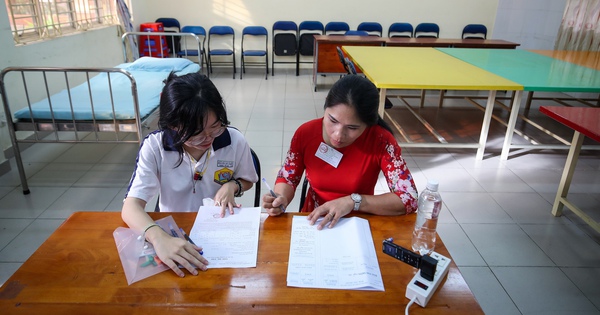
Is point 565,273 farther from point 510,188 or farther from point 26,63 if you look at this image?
point 26,63

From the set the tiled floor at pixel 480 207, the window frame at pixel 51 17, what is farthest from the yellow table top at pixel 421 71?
the window frame at pixel 51 17

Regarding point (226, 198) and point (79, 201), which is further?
point (79, 201)

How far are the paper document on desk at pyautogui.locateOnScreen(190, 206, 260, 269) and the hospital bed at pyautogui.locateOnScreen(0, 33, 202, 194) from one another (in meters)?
1.71

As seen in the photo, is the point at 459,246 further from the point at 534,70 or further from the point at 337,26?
the point at 337,26

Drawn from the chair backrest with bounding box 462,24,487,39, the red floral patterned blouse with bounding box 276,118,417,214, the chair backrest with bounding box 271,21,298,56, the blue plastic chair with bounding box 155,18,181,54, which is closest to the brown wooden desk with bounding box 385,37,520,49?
the chair backrest with bounding box 462,24,487,39

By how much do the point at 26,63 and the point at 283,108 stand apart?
2.67 meters

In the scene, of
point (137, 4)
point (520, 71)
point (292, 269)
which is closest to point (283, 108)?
point (520, 71)

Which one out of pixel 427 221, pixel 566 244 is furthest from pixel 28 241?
pixel 566 244

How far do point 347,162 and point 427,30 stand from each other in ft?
20.4

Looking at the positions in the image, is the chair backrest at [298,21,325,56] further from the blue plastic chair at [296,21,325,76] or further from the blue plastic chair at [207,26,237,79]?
the blue plastic chair at [207,26,237,79]

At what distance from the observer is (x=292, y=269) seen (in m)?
1.00

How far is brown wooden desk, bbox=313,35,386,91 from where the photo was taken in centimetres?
566

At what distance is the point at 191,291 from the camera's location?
3.03ft

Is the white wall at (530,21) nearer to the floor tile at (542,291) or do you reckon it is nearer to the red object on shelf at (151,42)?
the red object on shelf at (151,42)
